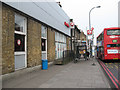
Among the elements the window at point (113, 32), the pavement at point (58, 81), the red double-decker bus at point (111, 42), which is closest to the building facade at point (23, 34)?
the pavement at point (58, 81)

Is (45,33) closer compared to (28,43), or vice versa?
(28,43)

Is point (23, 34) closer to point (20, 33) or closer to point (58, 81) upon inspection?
point (20, 33)

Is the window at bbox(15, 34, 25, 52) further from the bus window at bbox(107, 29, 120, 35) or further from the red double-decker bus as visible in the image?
the bus window at bbox(107, 29, 120, 35)

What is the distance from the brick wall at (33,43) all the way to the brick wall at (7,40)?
2040 millimetres

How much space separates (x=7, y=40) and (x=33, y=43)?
3.26 metres

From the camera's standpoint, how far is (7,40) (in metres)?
7.22

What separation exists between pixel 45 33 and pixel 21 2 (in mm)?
5172

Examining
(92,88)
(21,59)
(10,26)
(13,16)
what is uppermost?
(13,16)

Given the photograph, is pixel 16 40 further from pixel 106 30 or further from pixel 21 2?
pixel 106 30

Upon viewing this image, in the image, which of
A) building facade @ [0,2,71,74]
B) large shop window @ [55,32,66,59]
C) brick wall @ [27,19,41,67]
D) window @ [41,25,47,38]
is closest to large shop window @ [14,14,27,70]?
building facade @ [0,2,71,74]

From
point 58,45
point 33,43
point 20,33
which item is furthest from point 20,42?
point 58,45

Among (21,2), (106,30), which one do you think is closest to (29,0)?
(21,2)

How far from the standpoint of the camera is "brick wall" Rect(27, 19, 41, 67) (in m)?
9.70

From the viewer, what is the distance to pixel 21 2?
862 cm
